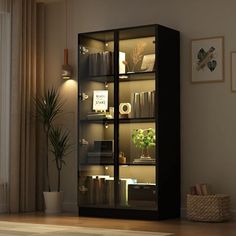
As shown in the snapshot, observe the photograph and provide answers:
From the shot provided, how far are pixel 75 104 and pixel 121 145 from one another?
125 cm

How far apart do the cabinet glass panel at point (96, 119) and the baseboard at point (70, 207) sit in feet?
1.97

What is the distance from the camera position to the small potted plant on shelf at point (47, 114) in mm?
7828

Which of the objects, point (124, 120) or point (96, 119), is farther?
point (96, 119)

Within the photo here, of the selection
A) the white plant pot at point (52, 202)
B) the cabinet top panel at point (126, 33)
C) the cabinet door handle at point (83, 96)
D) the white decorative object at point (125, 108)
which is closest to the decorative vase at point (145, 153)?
the white decorative object at point (125, 108)

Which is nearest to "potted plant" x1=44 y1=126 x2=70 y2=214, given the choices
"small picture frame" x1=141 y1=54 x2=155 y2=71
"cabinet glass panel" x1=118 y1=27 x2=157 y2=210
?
"cabinet glass panel" x1=118 y1=27 x2=157 y2=210

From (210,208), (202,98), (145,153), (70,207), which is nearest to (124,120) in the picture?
(145,153)

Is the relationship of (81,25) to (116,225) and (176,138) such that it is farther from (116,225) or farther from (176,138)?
(116,225)

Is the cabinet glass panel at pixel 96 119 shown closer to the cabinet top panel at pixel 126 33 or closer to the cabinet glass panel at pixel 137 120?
the cabinet top panel at pixel 126 33

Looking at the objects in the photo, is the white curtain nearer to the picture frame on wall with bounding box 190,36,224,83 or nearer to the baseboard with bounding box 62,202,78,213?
the baseboard with bounding box 62,202,78,213

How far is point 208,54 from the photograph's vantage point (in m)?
7.16

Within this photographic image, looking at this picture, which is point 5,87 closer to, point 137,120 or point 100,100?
point 100,100

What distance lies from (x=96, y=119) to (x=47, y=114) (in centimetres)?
81

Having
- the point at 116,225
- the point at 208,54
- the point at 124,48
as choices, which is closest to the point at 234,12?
the point at 208,54

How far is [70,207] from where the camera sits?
805 centimetres
